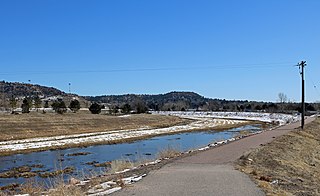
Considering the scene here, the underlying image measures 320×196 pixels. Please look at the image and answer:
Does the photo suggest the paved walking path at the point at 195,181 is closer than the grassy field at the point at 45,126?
Yes

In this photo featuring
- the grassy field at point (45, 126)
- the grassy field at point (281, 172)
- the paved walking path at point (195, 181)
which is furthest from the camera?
the grassy field at point (45, 126)

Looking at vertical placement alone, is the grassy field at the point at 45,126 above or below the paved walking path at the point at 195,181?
below

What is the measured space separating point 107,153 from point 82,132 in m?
21.1

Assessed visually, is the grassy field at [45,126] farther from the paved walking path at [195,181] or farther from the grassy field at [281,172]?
the paved walking path at [195,181]

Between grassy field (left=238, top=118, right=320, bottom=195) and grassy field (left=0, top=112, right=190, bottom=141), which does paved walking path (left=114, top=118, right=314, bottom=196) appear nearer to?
grassy field (left=238, top=118, right=320, bottom=195)

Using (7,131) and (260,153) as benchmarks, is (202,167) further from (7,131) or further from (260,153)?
(7,131)

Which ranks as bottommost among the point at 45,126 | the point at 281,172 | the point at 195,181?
the point at 45,126

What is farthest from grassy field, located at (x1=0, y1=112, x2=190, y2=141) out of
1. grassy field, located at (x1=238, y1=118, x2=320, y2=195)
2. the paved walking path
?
the paved walking path

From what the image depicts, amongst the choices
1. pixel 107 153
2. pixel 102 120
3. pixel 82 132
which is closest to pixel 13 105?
pixel 102 120

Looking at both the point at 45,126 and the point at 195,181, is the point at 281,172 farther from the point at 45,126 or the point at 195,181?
the point at 45,126

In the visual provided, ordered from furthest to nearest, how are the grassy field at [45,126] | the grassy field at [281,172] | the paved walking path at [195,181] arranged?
the grassy field at [45,126] → the grassy field at [281,172] → the paved walking path at [195,181]

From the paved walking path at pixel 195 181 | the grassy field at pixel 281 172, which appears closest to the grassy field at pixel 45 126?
the grassy field at pixel 281 172

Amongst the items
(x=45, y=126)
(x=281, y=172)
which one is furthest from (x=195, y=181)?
(x=45, y=126)

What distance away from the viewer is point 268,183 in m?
11.2
